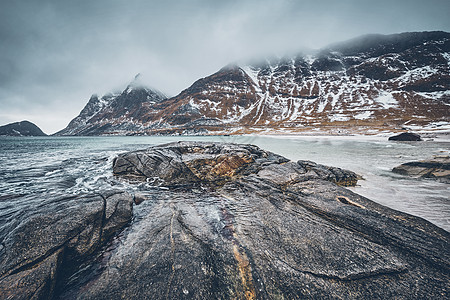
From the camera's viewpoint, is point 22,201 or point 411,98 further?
point 411,98

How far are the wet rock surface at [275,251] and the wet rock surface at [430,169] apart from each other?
9572mm

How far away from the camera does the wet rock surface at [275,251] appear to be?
443 cm

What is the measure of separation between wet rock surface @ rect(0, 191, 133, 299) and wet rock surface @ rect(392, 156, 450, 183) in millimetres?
20765

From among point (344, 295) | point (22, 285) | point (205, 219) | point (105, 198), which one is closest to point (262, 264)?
point (344, 295)

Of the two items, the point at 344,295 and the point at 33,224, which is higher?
the point at 33,224

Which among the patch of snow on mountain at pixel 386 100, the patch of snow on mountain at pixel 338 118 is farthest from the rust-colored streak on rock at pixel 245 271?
the patch of snow on mountain at pixel 386 100

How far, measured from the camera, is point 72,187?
42.2 feet

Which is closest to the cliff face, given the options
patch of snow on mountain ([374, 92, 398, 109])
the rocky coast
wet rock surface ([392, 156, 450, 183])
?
patch of snow on mountain ([374, 92, 398, 109])

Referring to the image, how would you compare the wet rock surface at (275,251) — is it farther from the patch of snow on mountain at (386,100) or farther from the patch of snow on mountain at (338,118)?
the patch of snow on mountain at (386,100)

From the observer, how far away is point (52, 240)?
221 inches

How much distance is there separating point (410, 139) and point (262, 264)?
63274 mm

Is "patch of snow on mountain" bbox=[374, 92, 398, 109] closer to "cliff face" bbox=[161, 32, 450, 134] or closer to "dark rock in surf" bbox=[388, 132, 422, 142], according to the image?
"cliff face" bbox=[161, 32, 450, 134]

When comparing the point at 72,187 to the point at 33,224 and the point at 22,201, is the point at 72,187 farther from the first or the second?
the point at 33,224

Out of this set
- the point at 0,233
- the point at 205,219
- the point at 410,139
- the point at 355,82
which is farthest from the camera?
the point at 355,82
